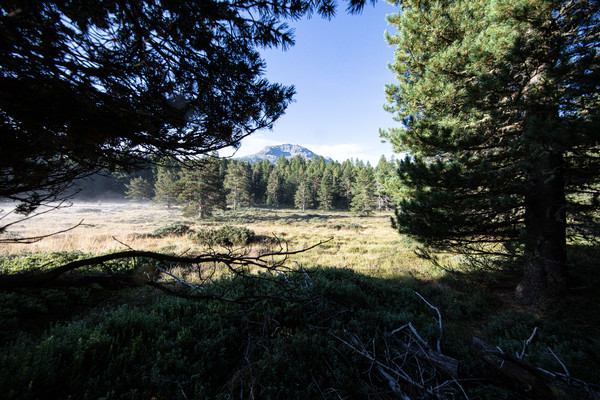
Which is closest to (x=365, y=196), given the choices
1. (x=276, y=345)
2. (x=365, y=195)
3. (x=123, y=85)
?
(x=365, y=195)

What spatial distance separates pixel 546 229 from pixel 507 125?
2.90 m

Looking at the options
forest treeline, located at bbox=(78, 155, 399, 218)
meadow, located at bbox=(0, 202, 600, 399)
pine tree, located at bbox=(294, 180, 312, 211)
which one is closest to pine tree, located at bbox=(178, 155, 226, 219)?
forest treeline, located at bbox=(78, 155, 399, 218)

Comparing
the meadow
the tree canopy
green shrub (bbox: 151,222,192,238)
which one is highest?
the tree canopy

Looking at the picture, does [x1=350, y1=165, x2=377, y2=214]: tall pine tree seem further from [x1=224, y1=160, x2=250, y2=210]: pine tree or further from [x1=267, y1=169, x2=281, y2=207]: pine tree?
[x1=224, y1=160, x2=250, y2=210]: pine tree

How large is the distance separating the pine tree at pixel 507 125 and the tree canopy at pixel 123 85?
4469 millimetres

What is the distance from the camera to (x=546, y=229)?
5.25 meters

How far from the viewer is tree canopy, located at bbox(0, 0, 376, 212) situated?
1.52 meters

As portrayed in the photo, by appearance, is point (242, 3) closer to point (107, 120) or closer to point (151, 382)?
point (107, 120)

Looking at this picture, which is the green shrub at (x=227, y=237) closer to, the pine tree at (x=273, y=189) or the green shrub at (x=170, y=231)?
the green shrub at (x=170, y=231)

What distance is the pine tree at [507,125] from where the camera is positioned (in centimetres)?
404

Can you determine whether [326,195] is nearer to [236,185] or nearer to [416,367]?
[236,185]

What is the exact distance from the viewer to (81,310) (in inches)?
183

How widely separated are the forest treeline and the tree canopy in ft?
90.0

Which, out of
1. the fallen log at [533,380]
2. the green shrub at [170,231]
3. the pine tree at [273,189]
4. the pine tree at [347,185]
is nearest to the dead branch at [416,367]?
the fallen log at [533,380]
